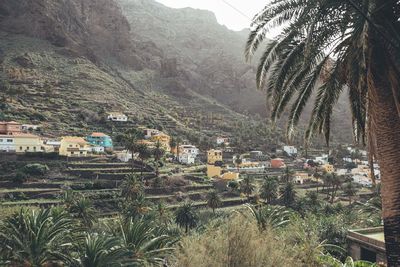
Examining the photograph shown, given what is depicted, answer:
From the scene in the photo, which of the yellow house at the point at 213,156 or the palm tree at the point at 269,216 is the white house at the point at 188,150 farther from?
the palm tree at the point at 269,216

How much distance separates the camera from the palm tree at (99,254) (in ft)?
44.9

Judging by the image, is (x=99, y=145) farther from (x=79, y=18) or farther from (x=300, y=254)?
(x=79, y=18)

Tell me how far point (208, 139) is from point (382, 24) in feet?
336

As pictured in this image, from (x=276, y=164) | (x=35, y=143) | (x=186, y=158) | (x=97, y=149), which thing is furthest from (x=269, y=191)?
(x=35, y=143)

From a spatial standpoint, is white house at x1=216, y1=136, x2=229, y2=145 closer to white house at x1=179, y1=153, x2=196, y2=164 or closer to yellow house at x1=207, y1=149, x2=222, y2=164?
yellow house at x1=207, y1=149, x2=222, y2=164

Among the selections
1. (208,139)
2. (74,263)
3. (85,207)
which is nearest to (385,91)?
(74,263)

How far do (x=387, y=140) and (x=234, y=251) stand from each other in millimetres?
3858

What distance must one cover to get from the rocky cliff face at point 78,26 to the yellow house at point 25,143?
69013mm

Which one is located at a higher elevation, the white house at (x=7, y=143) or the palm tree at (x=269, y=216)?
the white house at (x=7, y=143)

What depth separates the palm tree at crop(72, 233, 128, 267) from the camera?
539 inches

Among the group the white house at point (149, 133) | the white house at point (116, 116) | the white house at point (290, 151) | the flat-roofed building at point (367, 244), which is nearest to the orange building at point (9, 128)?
the white house at point (116, 116)

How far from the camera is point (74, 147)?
70688mm

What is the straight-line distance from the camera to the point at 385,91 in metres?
8.42

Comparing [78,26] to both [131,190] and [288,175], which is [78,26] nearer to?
[288,175]
